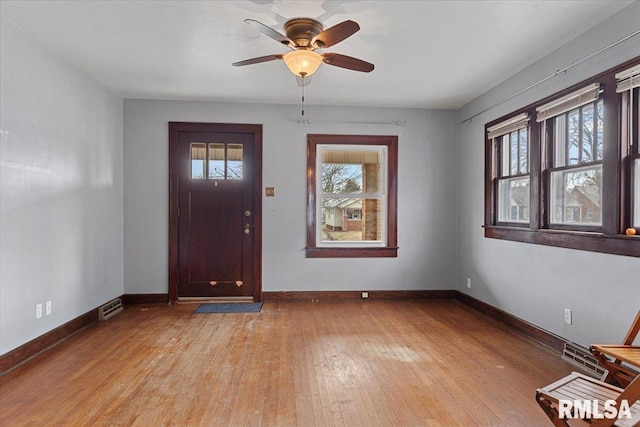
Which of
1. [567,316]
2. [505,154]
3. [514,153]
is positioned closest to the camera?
[567,316]

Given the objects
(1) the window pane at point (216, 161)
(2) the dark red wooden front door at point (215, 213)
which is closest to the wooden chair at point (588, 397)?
(2) the dark red wooden front door at point (215, 213)

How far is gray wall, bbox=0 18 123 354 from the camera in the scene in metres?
2.71

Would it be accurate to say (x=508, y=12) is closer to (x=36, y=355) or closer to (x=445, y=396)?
(x=445, y=396)

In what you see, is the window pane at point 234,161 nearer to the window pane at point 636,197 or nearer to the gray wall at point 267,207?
the gray wall at point 267,207

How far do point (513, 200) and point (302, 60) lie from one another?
281 cm

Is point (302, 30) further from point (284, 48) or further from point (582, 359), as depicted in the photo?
point (582, 359)

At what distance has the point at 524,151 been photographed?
145 inches

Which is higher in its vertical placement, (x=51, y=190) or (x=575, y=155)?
(x=575, y=155)

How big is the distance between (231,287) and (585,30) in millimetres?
4547

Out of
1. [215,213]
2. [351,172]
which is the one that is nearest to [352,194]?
[351,172]

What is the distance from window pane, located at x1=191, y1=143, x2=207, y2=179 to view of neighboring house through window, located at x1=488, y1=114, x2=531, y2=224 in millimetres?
3626

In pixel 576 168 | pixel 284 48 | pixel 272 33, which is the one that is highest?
pixel 284 48

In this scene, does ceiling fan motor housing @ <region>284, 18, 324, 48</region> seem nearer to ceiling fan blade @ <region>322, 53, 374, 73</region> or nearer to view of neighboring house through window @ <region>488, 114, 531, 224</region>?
ceiling fan blade @ <region>322, 53, 374, 73</region>

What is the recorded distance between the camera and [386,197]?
4.96m
